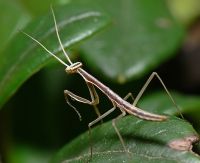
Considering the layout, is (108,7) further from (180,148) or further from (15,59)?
(180,148)

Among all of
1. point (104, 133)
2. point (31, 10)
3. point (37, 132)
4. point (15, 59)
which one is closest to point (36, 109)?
point (37, 132)

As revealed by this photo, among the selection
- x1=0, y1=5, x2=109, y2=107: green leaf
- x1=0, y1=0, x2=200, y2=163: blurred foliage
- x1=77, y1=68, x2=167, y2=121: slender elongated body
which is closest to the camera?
x1=77, y1=68, x2=167, y2=121: slender elongated body

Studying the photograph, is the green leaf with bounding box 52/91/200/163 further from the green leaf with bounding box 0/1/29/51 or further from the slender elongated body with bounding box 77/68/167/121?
the green leaf with bounding box 0/1/29/51

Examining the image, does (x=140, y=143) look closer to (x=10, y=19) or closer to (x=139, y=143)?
(x=139, y=143)

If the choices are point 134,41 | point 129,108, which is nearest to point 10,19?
point 134,41

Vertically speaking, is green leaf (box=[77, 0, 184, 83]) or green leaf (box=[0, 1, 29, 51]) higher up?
green leaf (box=[0, 1, 29, 51])

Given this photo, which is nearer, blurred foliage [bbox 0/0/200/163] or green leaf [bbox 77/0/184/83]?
blurred foliage [bbox 0/0/200/163]

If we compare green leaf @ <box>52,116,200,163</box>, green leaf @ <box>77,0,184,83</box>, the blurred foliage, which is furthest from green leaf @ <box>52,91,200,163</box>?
green leaf @ <box>77,0,184,83</box>
